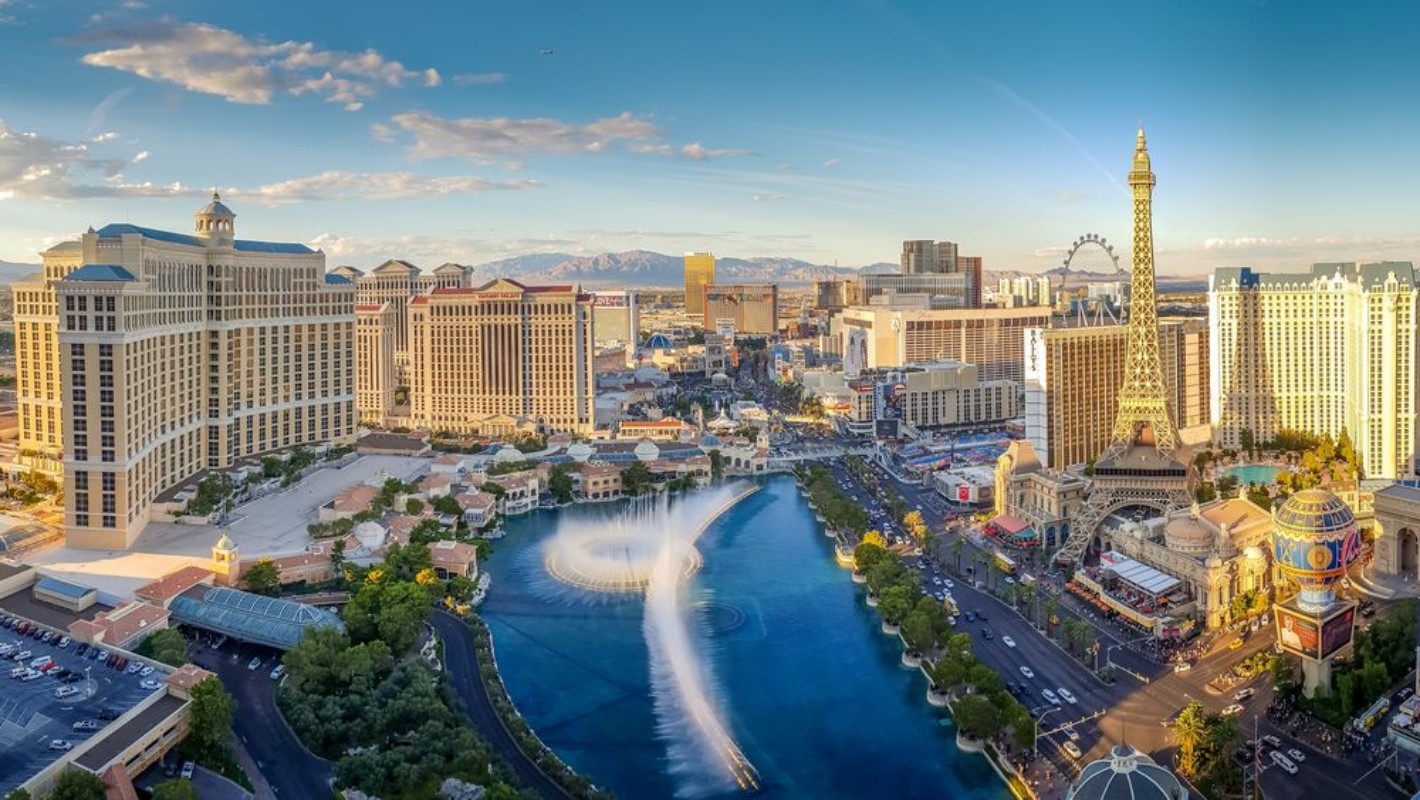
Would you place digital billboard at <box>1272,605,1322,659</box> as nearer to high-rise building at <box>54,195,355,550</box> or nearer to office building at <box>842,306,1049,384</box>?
high-rise building at <box>54,195,355,550</box>

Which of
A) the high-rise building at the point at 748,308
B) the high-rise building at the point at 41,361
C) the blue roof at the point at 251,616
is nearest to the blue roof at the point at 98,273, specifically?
the high-rise building at the point at 41,361

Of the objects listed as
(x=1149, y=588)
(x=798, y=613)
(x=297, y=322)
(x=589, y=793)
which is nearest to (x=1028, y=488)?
(x=1149, y=588)

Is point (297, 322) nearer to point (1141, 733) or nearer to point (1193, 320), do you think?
point (1141, 733)

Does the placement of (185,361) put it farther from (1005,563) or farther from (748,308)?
(748,308)

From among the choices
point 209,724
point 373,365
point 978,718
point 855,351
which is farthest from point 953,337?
point 209,724

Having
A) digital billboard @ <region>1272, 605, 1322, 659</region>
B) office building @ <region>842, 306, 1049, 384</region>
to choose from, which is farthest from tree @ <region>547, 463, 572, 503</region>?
office building @ <region>842, 306, 1049, 384</region>
